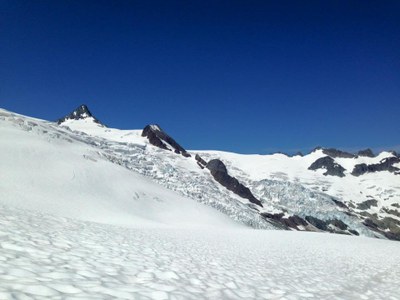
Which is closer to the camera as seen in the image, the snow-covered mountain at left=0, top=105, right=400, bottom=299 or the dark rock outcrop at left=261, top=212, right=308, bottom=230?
the snow-covered mountain at left=0, top=105, right=400, bottom=299

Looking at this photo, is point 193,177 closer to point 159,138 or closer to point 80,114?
point 159,138

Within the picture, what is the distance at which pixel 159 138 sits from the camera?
12169 cm

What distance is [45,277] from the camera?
6.14 meters

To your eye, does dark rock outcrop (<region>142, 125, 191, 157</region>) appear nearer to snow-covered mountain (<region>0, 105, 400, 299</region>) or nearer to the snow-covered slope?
snow-covered mountain (<region>0, 105, 400, 299</region>)

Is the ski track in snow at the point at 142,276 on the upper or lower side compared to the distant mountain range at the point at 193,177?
lower

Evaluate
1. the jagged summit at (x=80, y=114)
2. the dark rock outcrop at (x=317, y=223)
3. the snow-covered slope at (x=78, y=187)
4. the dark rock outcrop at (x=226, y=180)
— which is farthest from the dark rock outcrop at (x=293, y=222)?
the jagged summit at (x=80, y=114)

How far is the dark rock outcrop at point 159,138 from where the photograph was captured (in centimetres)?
11593

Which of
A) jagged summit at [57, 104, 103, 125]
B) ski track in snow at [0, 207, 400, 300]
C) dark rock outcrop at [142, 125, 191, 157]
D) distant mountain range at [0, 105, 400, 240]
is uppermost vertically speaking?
jagged summit at [57, 104, 103, 125]

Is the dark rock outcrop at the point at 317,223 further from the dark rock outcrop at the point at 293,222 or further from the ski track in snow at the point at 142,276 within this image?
the ski track in snow at the point at 142,276

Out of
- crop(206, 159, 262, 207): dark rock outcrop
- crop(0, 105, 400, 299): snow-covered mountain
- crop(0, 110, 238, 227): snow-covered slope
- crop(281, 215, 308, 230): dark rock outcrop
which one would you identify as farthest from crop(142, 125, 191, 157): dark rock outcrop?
crop(0, 110, 238, 227): snow-covered slope

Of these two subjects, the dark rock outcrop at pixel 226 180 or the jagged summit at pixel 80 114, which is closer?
the dark rock outcrop at pixel 226 180

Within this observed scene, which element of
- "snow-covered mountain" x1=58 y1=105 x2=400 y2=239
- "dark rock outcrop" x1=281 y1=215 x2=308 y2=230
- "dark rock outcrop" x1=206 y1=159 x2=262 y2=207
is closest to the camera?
"snow-covered mountain" x1=58 y1=105 x2=400 y2=239

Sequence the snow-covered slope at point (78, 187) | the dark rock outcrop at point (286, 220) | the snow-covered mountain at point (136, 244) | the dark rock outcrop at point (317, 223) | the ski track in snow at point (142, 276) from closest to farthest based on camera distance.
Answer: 1. the ski track in snow at point (142, 276)
2. the snow-covered mountain at point (136, 244)
3. the snow-covered slope at point (78, 187)
4. the dark rock outcrop at point (286, 220)
5. the dark rock outcrop at point (317, 223)

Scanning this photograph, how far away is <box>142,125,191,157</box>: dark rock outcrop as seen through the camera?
116 metres
